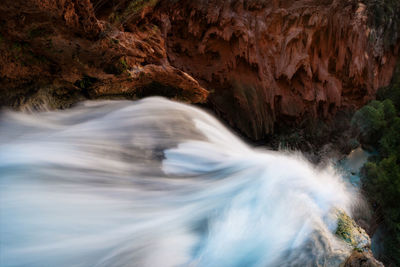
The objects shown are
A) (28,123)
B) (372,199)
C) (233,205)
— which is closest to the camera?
(233,205)

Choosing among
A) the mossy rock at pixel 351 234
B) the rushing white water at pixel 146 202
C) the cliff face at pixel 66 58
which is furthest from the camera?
the cliff face at pixel 66 58

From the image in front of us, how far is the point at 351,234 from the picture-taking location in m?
1.33

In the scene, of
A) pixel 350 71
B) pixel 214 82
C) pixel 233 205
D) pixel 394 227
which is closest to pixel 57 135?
pixel 233 205

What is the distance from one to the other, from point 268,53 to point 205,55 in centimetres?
163

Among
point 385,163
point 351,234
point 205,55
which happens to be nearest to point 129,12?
point 205,55

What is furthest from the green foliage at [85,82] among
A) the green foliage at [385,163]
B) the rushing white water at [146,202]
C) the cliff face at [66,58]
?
the green foliage at [385,163]

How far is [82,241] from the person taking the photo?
1222 mm

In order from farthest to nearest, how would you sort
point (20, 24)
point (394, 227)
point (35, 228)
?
point (394, 227)
point (20, 24)
point (35, 228)

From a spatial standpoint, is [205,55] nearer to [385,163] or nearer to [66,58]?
[66,58]

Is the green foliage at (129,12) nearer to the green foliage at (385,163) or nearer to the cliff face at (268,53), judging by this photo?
the cliff face at (268,53)

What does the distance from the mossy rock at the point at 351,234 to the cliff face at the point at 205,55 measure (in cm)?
254

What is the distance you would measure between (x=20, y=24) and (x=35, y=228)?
1805mm

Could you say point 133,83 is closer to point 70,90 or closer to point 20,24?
point 70,90

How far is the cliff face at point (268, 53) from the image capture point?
5.48 meters
